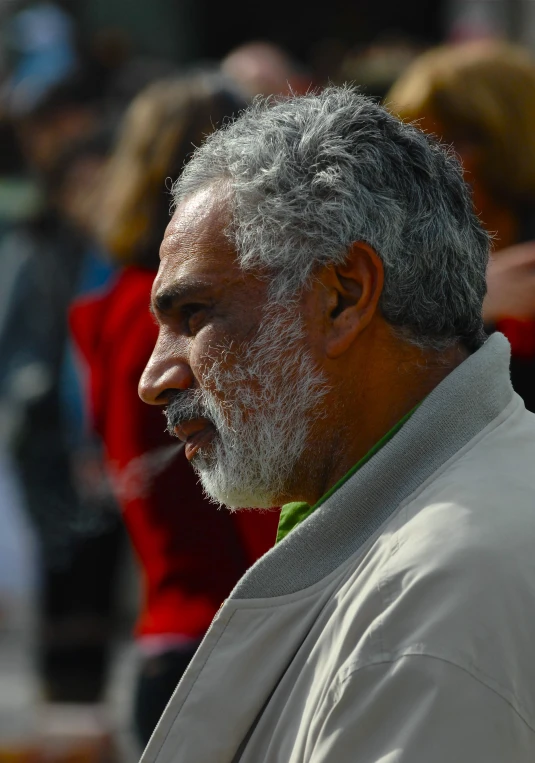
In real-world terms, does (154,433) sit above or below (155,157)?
below

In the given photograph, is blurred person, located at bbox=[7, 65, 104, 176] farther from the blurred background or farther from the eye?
the eye

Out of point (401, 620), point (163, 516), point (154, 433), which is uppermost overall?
point (401, 620)

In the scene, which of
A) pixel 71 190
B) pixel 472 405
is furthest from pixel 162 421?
pixel 71 190

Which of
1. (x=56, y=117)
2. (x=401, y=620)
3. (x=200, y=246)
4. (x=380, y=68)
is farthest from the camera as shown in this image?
(x=56, y=117)

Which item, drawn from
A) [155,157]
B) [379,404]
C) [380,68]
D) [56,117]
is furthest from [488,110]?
[56,117]

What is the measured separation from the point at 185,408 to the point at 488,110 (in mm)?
1338

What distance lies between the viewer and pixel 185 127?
296cm

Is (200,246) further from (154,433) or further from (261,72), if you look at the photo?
(261,72)

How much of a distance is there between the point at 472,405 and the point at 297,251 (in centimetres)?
33

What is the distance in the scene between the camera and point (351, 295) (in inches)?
68.0

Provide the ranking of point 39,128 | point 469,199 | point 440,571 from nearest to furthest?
point 440,571 < point 469,199 < point 39,128

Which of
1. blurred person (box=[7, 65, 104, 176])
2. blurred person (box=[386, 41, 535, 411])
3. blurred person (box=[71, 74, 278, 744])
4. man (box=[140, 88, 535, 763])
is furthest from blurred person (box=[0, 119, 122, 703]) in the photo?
man (box=[140, 88, 535, 763])

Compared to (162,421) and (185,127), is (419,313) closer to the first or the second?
(162,421)

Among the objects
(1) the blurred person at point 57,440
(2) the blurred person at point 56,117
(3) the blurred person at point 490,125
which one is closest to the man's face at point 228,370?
(3) the blurred person at point 490,125
